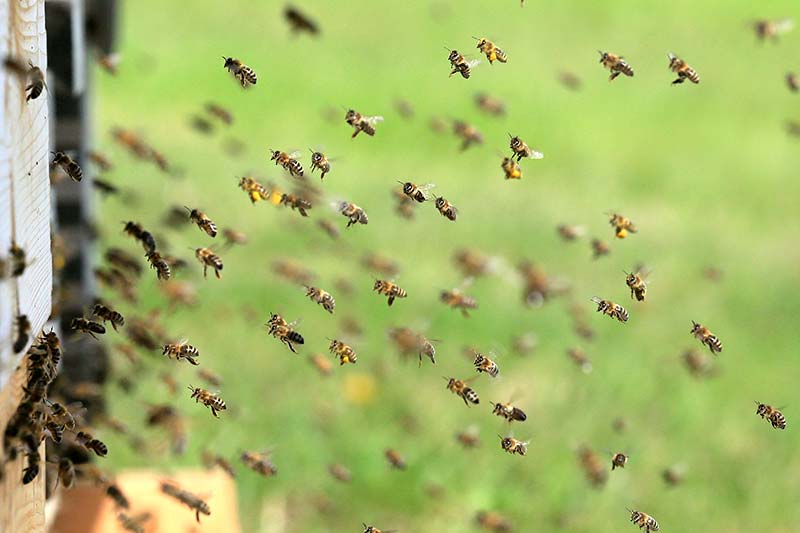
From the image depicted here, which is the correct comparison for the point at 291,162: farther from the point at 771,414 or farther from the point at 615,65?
the point at 771,414

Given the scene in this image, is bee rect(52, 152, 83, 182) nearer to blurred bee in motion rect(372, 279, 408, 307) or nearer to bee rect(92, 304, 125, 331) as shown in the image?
bee rect(92, 304, 125, 331)

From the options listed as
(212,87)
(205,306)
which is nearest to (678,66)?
(205,306)

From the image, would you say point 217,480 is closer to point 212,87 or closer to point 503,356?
point 503,356

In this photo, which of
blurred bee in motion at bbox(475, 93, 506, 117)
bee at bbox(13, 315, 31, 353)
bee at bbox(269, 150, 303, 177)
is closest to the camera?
bee at bbox(13, 315, 31, 353)

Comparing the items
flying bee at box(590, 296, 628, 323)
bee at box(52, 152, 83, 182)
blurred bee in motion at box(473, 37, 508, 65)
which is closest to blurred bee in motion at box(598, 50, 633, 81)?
blurred bee in motion at box(473, 37, 508, 65)

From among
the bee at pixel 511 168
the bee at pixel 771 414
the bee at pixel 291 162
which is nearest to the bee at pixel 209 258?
the bee at pixel 291 162

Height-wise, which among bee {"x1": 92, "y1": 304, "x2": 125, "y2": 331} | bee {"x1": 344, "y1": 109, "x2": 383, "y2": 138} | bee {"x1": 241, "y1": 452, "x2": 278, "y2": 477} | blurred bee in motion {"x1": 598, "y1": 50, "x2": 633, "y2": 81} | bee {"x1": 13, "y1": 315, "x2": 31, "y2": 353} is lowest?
bee {"x1": 13, "y1": 315, "x2": 31, "y2": 353}
